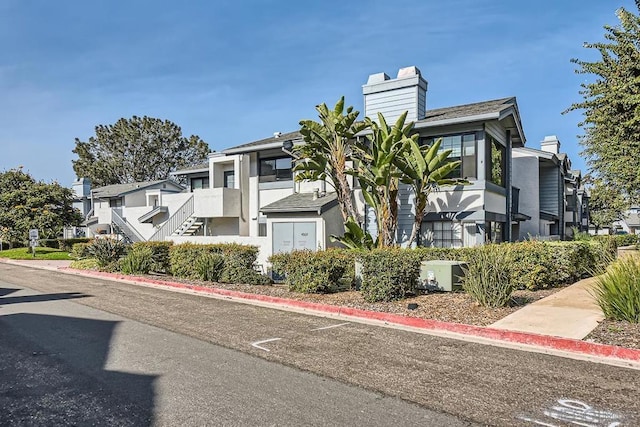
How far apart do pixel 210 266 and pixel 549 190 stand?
21005mm

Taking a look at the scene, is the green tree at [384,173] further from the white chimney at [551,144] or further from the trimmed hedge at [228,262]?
the white chimney at [551,144]

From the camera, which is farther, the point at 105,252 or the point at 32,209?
the point at 32,209

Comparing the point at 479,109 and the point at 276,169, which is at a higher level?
the point at 479,109

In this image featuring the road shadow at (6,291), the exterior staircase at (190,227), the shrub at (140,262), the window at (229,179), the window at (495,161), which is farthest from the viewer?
the window at (229,179)

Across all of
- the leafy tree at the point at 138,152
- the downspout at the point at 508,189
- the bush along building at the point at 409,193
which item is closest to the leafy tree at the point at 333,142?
the bush along building at the point at 409,193

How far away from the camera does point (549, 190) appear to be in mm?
27797

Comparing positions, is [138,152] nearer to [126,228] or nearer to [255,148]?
[126,228]

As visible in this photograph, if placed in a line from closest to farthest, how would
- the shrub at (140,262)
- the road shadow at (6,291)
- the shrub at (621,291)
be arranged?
the shrub at (621,291)
the road shadow at (6,291)
the shrub at (140,262)

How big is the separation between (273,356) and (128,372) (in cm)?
195

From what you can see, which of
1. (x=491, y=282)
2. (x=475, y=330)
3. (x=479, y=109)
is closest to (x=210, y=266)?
(x=491, y=282)

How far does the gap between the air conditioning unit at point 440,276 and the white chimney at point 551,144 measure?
23651 millimetres

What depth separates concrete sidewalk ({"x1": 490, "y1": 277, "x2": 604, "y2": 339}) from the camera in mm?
8047

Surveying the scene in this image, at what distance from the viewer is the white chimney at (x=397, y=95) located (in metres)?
18.4

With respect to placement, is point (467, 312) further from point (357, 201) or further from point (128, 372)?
point (357, 201)
